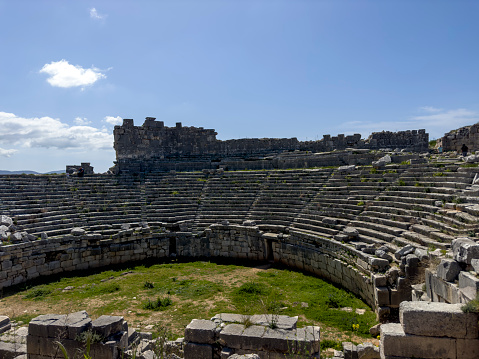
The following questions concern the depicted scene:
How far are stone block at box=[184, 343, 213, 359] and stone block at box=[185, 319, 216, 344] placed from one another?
0.07 m

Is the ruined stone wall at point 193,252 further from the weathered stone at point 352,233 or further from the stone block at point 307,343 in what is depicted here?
the stone block at point 307,343

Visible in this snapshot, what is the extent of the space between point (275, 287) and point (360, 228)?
392 cm

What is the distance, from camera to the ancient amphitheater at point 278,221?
19.4 ft

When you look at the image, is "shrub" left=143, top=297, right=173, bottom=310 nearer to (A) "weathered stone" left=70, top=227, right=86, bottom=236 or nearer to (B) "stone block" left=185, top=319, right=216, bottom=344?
(B) "stone block" left=185, top=319, right=216, bottom=344

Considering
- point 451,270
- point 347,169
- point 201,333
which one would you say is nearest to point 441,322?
point 451,270

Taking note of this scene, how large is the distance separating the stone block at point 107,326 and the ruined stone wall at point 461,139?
2092cm

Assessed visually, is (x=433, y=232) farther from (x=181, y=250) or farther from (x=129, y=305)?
(x=181, y=250)

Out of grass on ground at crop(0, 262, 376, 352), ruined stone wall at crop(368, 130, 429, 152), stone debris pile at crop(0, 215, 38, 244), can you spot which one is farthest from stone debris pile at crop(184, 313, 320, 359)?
ruined stone wall at crop(368, 130, 429, 152)

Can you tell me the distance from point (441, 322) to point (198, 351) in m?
4.18

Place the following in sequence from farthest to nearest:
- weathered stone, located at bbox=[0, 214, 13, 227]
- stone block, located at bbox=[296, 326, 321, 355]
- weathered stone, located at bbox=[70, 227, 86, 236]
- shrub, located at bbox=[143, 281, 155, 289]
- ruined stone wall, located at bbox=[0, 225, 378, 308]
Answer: weathered stone, located at bbox=[70, 227, 86, 236] < weathered stone, located at bbox=[0, 214, 13, 227] < shrub, located at bbox=[143, 281, 155, 289] < ruined stone wall, located at bbox=[0, 225, 378, 308] < stone block, located at bbox=[296, 326, 321, 355]

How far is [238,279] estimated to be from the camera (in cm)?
1294

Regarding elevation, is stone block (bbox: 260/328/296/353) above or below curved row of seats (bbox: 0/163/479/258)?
below

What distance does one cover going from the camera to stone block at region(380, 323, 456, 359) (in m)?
4.91

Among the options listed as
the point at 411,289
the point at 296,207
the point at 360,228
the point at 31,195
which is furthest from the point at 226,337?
the point at 31,195
